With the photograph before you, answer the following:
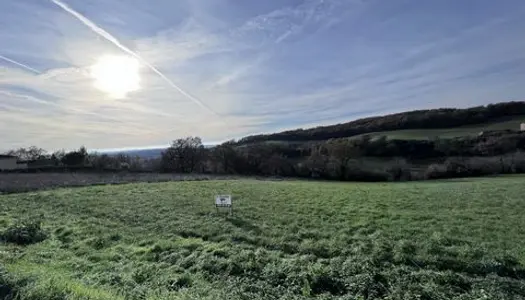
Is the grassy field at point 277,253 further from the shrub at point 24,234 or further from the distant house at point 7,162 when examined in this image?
the distant house at point 7,162

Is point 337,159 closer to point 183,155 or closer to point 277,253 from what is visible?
point 183,155

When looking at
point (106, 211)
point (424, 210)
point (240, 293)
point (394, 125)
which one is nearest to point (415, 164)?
point (394, 125)

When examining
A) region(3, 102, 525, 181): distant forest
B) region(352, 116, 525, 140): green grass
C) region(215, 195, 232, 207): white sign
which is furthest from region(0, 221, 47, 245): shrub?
region(352, 116, 525, 140): green grass

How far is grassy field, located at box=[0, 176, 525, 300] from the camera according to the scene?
749cm

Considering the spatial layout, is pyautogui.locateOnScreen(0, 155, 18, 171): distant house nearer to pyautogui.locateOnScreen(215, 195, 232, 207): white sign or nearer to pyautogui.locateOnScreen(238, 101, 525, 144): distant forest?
pyautogui.locateOnScreen(238, 101, 525, 144): distant forest

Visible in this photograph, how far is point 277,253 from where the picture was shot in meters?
10.6

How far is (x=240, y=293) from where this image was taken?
24.5ft

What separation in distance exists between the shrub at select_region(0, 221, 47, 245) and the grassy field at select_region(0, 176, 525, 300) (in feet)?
2.11

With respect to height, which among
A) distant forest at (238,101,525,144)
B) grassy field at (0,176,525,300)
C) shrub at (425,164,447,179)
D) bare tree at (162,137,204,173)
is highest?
distant forest at (238,101,525,144)

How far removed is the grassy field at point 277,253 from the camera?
7488 millimetres

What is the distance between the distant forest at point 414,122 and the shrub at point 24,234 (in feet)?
266

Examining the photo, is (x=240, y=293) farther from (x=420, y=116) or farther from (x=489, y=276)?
(x=420, y=116)

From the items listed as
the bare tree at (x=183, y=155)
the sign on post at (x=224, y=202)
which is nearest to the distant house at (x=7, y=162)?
the bare tree at (x=183, y=155)

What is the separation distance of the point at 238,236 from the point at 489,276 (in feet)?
25.6
